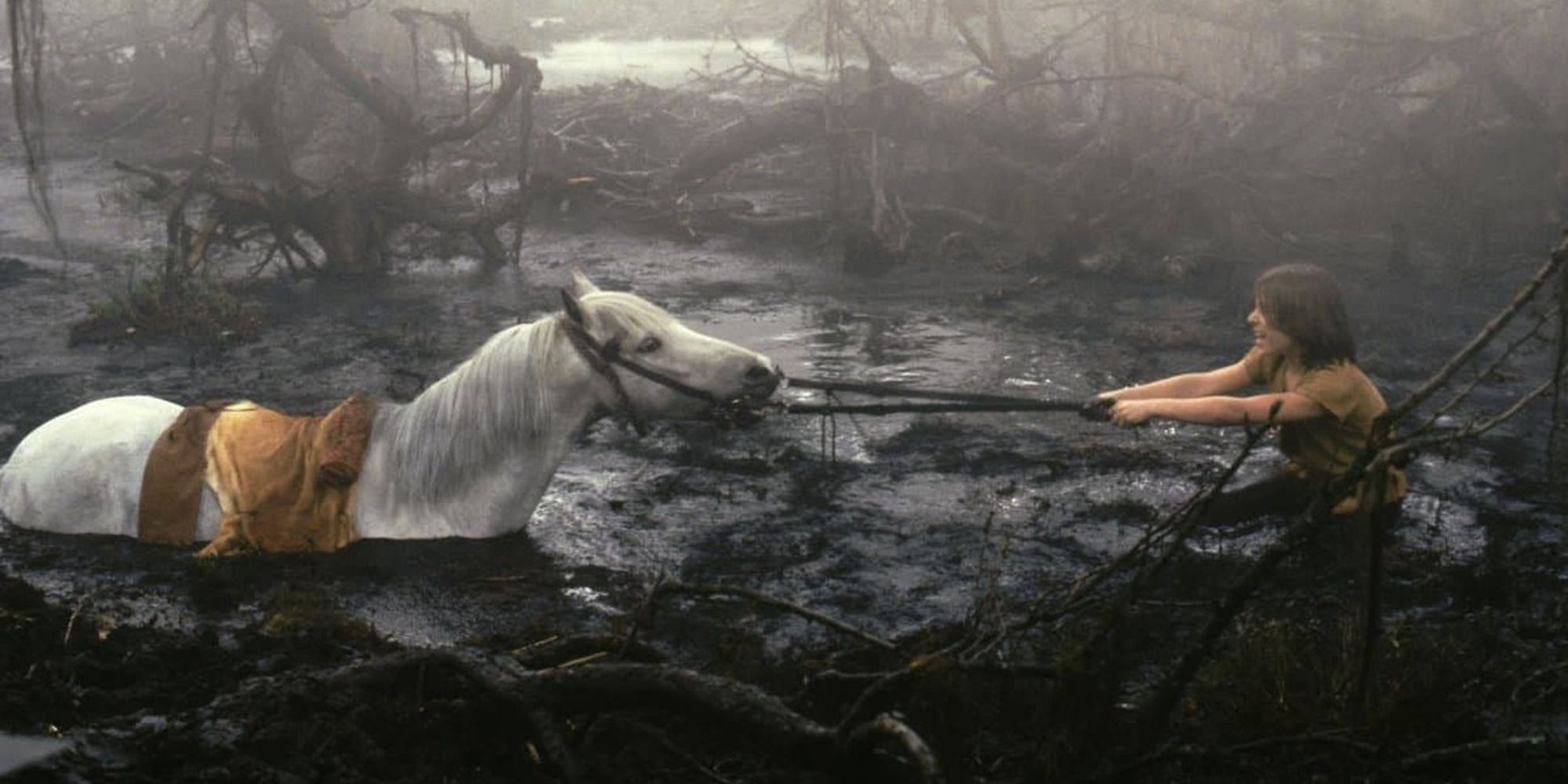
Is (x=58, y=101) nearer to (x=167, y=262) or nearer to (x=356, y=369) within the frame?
(x=167, y=262)

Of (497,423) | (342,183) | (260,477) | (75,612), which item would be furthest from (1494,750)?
(342,183)

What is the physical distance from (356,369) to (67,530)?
12.3ft

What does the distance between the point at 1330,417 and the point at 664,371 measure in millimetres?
2588

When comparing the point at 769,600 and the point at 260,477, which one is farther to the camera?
the point at 260,477

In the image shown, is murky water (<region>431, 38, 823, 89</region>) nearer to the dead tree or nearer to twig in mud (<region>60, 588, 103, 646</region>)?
the dead tree

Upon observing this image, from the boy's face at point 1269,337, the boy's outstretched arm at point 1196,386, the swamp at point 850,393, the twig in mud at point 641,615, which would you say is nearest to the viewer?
the swamp at point 850,393

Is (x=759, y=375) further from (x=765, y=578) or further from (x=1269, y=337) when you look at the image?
(x=1269, y=337)

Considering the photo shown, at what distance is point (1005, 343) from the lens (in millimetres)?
10477

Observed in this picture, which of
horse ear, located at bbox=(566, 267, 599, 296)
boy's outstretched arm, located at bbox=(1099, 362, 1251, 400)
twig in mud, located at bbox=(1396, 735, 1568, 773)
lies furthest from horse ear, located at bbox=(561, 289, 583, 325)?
twig in mud, located at bbox=(1396, 735, 1568, 773)

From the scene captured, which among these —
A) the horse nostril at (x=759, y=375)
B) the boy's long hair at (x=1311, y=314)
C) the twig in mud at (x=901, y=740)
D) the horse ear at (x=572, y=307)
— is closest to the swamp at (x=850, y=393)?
the twig in mud at (x=901, y=740)

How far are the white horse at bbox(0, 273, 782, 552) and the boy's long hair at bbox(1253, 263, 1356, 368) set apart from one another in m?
1.95

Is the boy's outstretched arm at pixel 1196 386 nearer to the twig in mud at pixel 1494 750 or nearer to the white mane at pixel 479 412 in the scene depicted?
the white mane at pixel 479 412

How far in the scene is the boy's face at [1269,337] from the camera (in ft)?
20.2

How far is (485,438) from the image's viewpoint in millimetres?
5980
